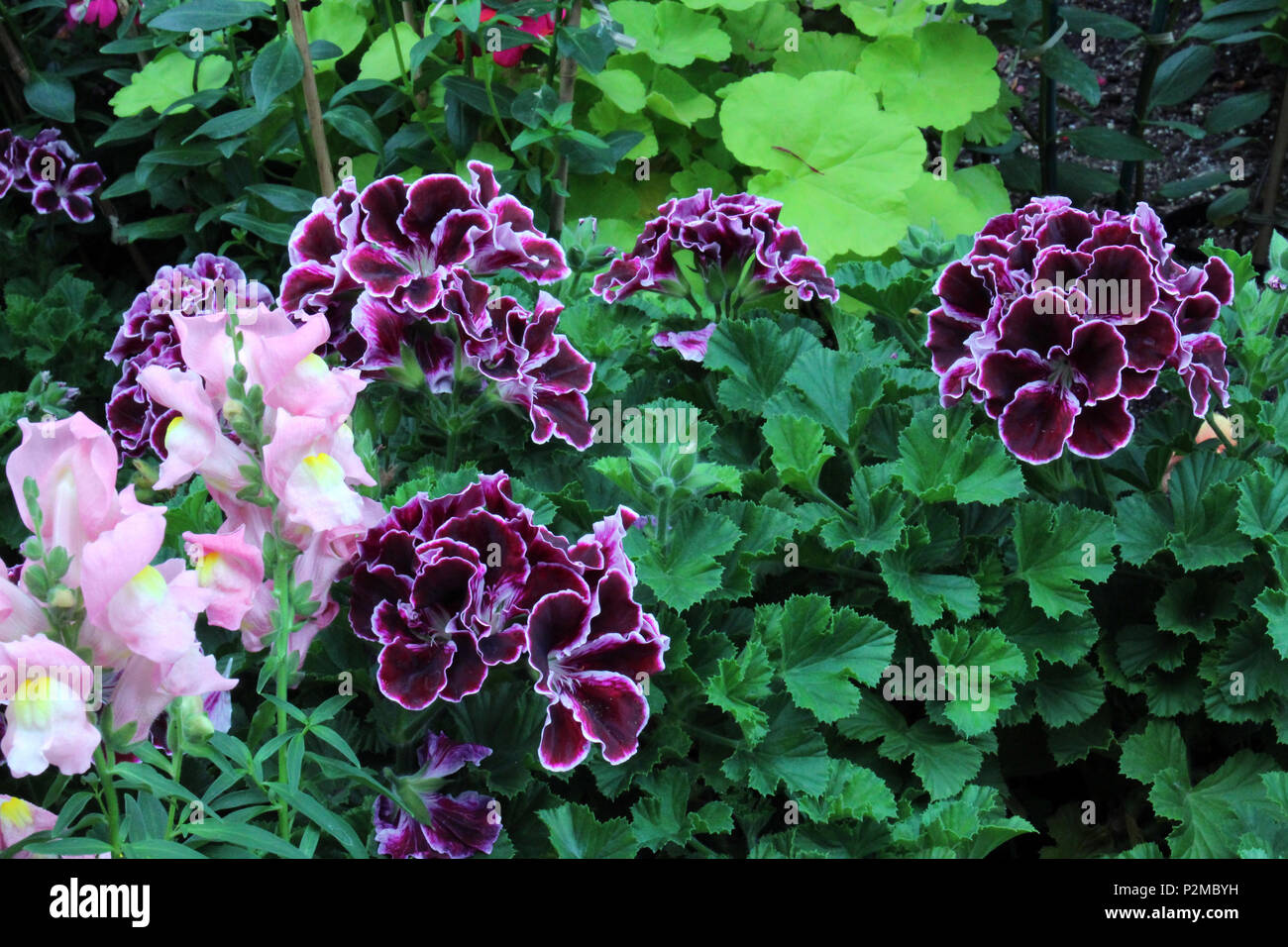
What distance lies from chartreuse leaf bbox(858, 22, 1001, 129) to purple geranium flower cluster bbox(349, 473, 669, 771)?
66.6 inches

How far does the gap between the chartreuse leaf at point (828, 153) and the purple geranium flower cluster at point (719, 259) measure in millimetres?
640

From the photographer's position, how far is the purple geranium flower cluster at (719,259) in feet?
5.27

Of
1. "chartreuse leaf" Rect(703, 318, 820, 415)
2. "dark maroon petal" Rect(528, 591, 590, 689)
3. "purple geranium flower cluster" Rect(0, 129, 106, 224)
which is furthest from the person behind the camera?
"purple geranium flower cluster" Rect(0, 129, 106, 224)

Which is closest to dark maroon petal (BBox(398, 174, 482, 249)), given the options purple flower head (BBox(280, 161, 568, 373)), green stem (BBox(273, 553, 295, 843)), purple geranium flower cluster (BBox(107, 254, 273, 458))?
purple flower head (BBox(280, 161, 568, 373))

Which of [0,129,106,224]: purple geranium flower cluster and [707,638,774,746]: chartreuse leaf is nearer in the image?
[707,638,774,746]: chartreuse leaf

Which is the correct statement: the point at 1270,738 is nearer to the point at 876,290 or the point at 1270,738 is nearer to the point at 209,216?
the point at 876,290

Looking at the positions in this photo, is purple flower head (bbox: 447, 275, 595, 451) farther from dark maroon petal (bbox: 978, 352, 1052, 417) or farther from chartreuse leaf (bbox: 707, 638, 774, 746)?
dark maroon petal (bbox: 978, 352, 1052, 417)

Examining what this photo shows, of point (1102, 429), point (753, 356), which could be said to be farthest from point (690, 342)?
point (1102, 429)

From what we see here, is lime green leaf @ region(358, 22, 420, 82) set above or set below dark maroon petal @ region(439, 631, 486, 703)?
above

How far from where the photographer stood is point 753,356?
5.31ft

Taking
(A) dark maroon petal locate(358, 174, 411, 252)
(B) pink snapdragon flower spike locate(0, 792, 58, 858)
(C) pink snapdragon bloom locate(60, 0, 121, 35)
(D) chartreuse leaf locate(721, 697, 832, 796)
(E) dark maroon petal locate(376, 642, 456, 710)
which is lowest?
(D) chartreuse leaf locate(721, 697, 832, 796)

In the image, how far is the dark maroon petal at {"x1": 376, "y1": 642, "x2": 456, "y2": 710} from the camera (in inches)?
42.6

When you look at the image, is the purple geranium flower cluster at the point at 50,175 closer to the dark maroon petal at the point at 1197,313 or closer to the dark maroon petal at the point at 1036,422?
the dark maroon petal at the point at 1036,422

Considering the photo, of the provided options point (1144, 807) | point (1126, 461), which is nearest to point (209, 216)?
point (1126, 461)
